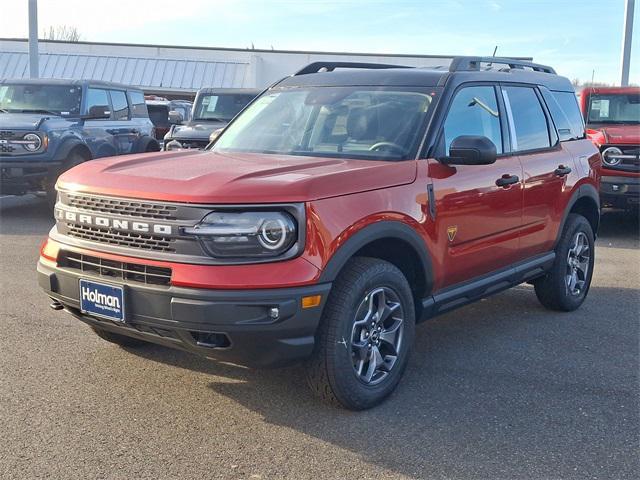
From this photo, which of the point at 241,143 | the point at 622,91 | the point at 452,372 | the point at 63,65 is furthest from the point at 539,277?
the point at 63,65

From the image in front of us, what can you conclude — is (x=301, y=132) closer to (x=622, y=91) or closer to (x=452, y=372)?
(x=452, y=372)

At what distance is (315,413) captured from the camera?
12.7ft

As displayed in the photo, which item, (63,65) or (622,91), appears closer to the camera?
(622,91)

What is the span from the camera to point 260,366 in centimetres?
357

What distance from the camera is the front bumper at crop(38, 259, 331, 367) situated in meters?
3.34

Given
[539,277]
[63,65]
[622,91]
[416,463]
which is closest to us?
[416,463]

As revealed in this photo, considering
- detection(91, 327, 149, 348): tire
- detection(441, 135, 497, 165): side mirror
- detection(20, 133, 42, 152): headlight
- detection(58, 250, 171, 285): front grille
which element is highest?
detection(441, 135, 497, 165): side mirror

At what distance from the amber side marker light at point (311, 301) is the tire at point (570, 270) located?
3.00m

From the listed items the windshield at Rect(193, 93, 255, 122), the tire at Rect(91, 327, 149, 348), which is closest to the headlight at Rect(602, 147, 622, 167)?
the windshield at Rect(193, 93, 255, 122)

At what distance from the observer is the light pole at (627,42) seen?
17.4 m

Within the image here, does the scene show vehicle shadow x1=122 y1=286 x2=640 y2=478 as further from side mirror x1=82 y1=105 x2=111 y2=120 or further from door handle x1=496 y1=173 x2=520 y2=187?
side mirror x1=82 y1=105 x2=111 y2=120

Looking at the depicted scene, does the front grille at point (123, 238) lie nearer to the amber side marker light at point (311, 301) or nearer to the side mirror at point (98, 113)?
the amber side marker light at point (311, 301)

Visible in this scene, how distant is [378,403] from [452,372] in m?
0.77

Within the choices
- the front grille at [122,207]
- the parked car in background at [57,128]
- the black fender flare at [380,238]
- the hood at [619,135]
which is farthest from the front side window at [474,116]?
the parked car in background at [57,128]
